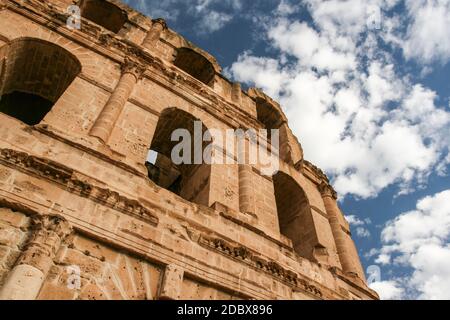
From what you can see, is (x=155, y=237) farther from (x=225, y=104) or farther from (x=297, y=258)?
(x=225, y=104)

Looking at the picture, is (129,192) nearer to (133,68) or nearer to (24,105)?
(133,68)

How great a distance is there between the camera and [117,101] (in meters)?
8.09

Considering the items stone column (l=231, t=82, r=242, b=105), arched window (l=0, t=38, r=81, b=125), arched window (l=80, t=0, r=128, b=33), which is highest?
arched window (l=80, t=0, r=128, b=33)

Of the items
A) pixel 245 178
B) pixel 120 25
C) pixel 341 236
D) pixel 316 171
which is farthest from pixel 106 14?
pixel 341 236

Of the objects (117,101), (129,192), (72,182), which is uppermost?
(117,101)

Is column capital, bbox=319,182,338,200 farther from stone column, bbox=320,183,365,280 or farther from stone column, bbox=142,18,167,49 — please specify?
stone column, bbox=142,18,167,49

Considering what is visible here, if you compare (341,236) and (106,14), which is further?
(106,14)

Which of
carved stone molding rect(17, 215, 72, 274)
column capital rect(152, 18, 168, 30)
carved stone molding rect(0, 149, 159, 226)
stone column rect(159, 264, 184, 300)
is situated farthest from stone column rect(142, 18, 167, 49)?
stone column rect(159, 264, 184, 300)

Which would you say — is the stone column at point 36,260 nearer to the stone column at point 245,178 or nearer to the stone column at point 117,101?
the stone column at point 117,101

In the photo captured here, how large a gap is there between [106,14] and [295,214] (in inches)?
397

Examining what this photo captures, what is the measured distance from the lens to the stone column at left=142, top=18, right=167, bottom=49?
11.9 m

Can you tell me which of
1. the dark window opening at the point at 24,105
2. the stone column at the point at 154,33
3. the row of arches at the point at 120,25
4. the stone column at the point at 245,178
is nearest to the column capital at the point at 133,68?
the stone column at the point at 154,33

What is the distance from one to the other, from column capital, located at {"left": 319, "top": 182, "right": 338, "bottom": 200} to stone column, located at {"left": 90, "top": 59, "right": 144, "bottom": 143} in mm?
7100

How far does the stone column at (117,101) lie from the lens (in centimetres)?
721
